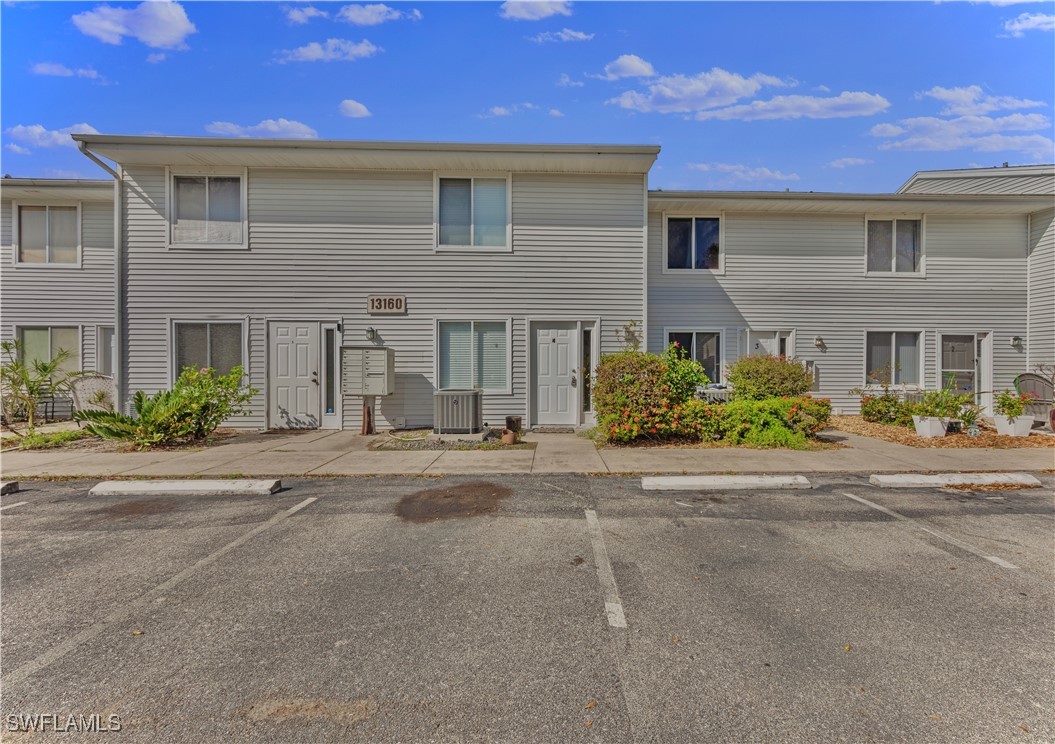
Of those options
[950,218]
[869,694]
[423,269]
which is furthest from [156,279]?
[950,218]

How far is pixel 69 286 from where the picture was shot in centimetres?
1241

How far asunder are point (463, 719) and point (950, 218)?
1635 cm

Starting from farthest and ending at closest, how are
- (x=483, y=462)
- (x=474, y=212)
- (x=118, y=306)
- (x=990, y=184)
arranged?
(x=990, y=184) → (x=474, y=212) → (x=118, y=306) → (x=483, y=462)

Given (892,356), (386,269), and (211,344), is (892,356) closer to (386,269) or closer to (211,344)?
(386,269)

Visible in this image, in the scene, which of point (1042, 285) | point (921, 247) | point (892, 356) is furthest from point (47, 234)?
point (1042, 285)

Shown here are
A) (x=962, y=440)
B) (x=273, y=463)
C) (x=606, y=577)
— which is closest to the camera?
(x=606, y=577)

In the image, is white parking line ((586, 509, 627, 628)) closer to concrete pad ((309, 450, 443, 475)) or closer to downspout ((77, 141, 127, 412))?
concrete pad ((309, 450, 443, 475))

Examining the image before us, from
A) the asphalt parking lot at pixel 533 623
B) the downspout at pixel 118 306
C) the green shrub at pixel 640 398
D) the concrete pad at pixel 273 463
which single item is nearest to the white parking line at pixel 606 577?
the asphalt parking lot at pixel 533 623

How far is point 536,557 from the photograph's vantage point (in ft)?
12.8

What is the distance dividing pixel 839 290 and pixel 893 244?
1935mm

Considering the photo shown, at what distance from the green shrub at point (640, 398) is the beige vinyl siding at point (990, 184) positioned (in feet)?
39.2

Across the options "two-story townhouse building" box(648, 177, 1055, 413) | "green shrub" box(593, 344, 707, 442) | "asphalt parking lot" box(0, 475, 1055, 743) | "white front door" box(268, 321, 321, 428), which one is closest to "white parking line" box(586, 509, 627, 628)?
"asphalt parking lot" box(0, 475, 1055, 743)

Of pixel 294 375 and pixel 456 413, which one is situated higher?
pixel 294 375

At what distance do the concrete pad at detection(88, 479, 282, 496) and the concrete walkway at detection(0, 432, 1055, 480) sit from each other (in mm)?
476
